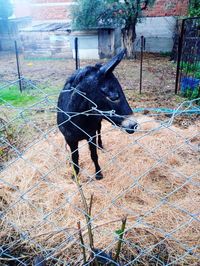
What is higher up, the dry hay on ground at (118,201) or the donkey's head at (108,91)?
the donkey's head at (108,91)

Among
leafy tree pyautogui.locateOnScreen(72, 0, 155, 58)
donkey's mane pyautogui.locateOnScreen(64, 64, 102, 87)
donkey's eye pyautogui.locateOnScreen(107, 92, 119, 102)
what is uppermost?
leafy tree pyautogui.locateOnScreen(72, 0, 155, 58)

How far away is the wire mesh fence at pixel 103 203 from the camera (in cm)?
187

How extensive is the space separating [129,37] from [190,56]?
627 cm

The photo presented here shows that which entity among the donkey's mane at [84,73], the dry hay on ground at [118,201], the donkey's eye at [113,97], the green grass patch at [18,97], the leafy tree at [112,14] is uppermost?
the leafy tree at [112,14]

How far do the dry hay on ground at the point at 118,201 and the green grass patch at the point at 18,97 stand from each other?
2.35 meters

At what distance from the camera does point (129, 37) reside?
11.9 meters

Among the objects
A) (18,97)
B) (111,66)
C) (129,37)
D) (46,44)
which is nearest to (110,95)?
(111,66)

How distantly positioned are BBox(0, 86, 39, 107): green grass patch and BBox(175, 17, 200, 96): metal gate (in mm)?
3764

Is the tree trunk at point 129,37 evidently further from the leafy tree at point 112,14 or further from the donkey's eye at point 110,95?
the donkey's eye at point 110,95

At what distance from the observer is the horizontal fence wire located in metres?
1.88

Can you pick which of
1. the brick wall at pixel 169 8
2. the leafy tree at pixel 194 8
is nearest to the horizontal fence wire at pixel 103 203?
the leafy tree at pixel 194 8

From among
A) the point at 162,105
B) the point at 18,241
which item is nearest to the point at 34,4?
the point at 162,105

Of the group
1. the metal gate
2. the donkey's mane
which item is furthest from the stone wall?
the donkey's mane

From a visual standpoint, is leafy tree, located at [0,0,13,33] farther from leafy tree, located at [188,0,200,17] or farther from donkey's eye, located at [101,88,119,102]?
donkey's eye, located at [101,88,119,102]
